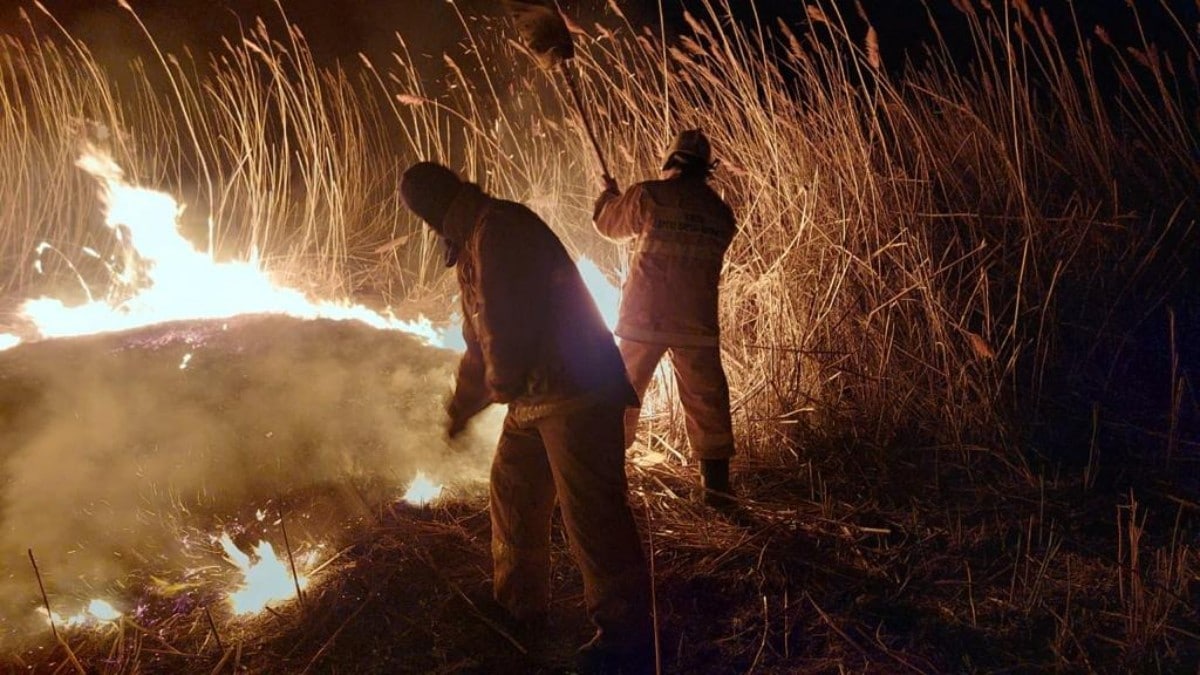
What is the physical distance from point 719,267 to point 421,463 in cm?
193

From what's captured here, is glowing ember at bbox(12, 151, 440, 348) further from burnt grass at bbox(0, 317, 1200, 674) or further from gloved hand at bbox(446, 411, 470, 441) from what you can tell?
gloved hand at bbox(446, 411, 470, 441)

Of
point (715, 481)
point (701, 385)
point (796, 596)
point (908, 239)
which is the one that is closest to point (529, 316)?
point (701, 385)

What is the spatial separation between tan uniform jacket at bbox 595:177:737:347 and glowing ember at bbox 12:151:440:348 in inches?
61.7

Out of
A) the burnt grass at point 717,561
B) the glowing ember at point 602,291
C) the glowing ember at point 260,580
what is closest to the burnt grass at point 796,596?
the burnt grass at point 717,561

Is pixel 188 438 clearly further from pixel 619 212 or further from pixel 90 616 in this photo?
pixel 619 212

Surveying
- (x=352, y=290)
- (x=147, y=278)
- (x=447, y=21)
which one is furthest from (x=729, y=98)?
(x=447, y=21)

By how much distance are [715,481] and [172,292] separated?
3717mm

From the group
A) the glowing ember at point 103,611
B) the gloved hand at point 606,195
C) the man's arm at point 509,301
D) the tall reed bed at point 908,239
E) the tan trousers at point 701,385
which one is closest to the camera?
the man's arm at point 509,301

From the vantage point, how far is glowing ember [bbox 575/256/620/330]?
490cm

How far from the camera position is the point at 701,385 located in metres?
3.72

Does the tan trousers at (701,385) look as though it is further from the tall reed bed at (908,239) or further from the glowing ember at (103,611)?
the glowing ember at (103,611)

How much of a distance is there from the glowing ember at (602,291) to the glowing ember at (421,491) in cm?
161

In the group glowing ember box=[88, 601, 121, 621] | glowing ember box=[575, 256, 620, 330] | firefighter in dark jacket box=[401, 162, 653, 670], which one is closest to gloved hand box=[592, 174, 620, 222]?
glowing ember box=[575, 256, 620, 330]

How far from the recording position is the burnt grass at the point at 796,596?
8.68ft
